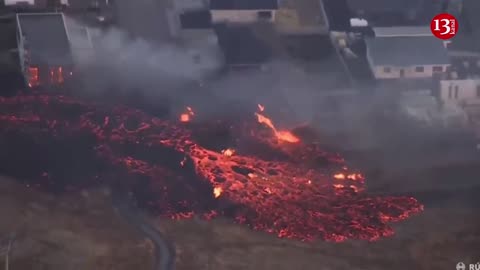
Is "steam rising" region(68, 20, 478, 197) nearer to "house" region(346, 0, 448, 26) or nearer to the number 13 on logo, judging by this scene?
the number 13 on logo

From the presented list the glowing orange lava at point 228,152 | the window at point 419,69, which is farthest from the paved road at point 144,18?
the window at point 419,69

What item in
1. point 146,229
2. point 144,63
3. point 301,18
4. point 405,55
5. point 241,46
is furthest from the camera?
point 301,18

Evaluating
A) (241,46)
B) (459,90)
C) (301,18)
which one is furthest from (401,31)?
(241,46)

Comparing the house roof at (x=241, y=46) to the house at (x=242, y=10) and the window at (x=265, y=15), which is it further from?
the window at (x=265, y=15)

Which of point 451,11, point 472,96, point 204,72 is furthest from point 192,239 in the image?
point 451,11

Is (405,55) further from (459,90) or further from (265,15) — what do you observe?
(265,15)

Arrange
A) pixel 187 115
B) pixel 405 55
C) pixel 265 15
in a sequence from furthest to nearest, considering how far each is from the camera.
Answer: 1. pixel 265 15
2. pixel 405 55
3. pixel 187 115

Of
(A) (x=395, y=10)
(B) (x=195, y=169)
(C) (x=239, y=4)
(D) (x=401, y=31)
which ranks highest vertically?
(C) (x=239, y=4)
